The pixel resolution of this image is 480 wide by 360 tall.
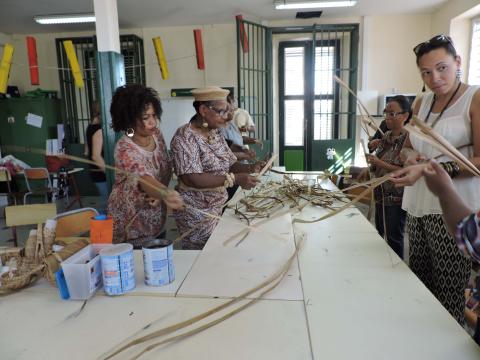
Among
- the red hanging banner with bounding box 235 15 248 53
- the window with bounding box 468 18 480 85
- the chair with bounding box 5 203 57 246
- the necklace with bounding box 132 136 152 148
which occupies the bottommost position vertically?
the chair with bounding box 5 203 57 246

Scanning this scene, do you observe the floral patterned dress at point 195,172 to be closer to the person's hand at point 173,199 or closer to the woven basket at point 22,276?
the person's hand at point 173,199

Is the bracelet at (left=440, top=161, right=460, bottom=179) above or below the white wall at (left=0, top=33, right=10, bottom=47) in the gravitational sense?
below

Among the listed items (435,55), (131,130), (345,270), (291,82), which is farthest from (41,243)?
(291,82)

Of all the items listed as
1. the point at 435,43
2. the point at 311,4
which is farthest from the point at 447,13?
the point at 435,43

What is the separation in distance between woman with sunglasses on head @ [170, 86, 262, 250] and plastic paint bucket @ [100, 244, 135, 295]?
2.34 ft

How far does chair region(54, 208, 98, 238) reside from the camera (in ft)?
6.37

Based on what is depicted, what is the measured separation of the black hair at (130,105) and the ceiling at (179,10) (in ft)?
13.2

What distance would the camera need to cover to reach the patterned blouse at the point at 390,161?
2389 mm

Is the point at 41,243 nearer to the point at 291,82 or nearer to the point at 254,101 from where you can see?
the point at 254,101

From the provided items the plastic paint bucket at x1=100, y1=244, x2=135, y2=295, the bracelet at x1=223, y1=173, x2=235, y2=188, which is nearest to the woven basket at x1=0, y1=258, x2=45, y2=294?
the plastic paint bucket at x1=100, y1=244, x2=135, y2=295

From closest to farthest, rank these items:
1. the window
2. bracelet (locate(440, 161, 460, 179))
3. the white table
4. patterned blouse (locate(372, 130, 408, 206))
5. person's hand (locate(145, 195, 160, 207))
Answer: the white table
bracelet (locate(440, 161, 460, 179))
person's hand (locate(145, 195, 160, 207))
patterned blouse (locate(372, 130, 408, 206))
the window

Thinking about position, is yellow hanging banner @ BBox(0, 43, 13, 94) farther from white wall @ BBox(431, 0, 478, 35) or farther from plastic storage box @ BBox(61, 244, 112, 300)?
white wall @ BBox(431, 0, 478, 35)

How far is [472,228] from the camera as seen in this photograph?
0.84m

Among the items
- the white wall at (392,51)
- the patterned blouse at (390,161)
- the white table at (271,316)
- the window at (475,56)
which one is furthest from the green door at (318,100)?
the white table at (271,316)
